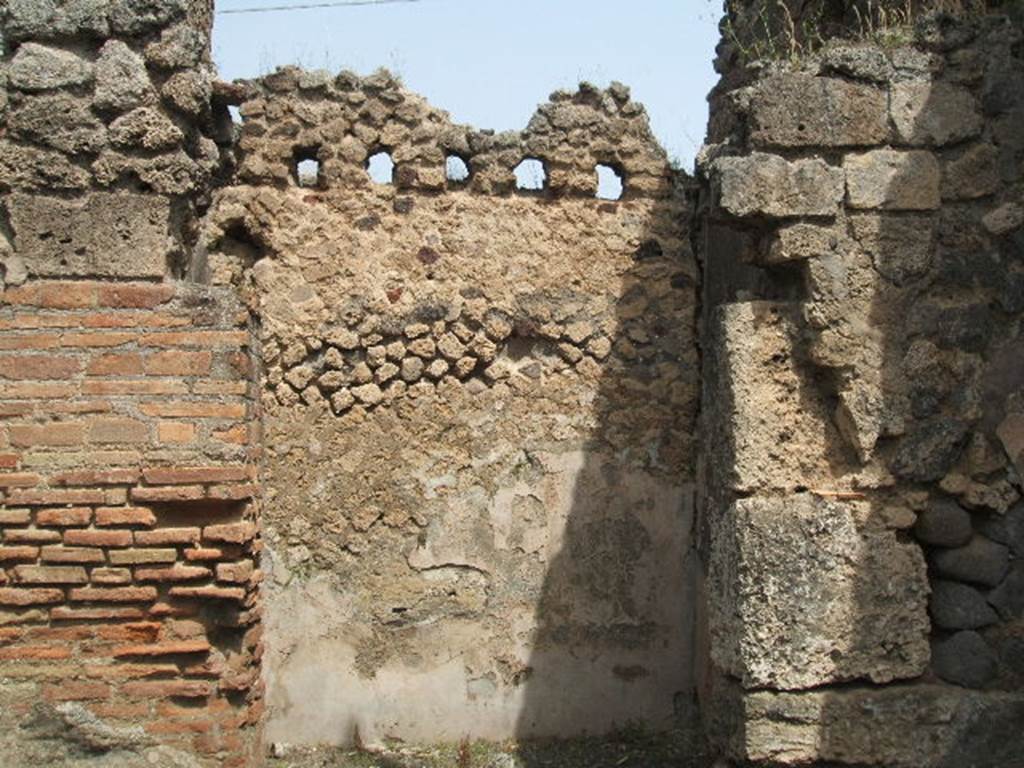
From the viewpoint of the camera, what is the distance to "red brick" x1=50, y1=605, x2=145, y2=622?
14.4 ft

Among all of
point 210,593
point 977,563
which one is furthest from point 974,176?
point 210,593

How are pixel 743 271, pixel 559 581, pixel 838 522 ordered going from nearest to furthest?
1. pixel 838 522
2. pixel 743 271
3. pixel 559 581

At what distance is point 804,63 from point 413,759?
3.57 m

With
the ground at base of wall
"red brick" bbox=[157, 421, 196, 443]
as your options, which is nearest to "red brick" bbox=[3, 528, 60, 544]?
"red brick" bbox=[157, 421, 196, 443]

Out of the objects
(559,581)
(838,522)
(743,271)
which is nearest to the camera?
(838,522)

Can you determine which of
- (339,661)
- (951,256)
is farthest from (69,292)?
(951,256)

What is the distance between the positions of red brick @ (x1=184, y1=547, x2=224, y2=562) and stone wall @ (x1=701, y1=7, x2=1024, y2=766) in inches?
70.4

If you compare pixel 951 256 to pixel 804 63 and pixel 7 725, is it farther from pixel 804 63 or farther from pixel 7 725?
pixel 7 725

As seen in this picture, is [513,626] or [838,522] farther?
[513,626]

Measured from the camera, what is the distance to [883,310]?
435 cm

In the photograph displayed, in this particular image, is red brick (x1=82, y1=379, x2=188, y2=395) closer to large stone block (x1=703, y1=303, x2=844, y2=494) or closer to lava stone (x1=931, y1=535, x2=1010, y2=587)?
large stone block (x1=703, y1=303, x2=844, y2=494)

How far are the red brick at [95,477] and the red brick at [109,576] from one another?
1.01ft

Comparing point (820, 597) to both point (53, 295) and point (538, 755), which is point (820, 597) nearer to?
point (538, 755)

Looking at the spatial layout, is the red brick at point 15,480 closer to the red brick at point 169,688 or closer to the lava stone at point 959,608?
the red brick at point 169,688
